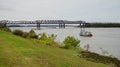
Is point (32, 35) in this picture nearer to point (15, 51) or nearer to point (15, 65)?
point (15, 51)

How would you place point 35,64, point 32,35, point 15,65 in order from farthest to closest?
point 32,35, point 35,64, point 15,65

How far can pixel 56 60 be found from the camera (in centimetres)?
1368

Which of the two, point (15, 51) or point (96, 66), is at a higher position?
point (15, 51)

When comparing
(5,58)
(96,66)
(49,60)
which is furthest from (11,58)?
(96,66)

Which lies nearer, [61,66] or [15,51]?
[61,66]

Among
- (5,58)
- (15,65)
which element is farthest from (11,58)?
(15,65)

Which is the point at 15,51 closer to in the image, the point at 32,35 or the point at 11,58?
the point at 11,58

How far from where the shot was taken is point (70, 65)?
13.1 metres

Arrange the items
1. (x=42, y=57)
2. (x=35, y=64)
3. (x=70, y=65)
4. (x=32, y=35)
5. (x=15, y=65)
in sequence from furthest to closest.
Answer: (x=32, y=35)
(x=42, y=57)
(x=70, y=65)
(x=35, y=64)
(x=15, y=65)

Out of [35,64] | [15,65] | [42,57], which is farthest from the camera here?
[42,57]

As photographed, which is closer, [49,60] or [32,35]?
[49,60]

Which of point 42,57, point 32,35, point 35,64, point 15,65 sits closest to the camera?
point 15,65

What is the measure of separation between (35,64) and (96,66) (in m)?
3.95

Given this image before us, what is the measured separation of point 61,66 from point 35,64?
51.3 inches
